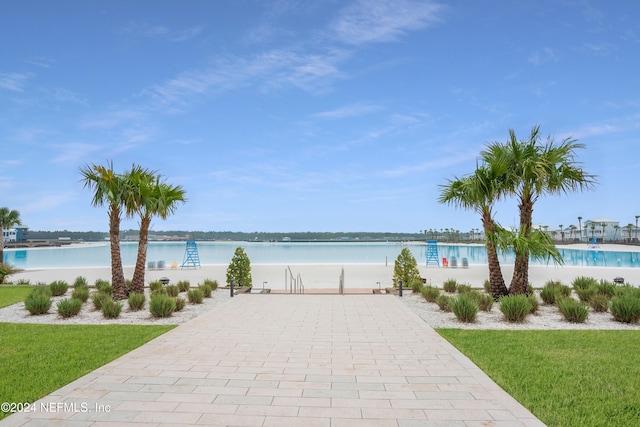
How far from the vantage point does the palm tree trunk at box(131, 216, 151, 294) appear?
13609mm

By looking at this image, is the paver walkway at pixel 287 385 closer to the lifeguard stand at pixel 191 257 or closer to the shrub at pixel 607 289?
the shrub at pixel 607 289

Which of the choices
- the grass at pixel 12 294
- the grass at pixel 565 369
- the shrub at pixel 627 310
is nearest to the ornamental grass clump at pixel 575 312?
the shrub at pixel 627 310

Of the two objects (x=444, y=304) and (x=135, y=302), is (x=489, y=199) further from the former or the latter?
(x=135, y=302)

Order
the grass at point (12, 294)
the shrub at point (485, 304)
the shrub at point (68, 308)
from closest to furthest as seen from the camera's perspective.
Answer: the shrub at point (68, 308) < the shrub at point (485, 304) < the grass at point (12, 294)

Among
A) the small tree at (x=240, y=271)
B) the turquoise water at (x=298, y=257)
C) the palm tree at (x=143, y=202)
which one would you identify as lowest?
the turquoise water at (x=298, y=257)

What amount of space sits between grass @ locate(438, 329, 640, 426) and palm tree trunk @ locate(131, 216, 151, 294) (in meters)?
10.3

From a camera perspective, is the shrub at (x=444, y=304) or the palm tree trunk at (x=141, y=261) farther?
the palm tree trunk at (x=141, y=261)

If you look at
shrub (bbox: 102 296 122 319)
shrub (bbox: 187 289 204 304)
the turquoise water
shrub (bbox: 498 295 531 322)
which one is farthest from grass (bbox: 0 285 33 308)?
the turquoise water

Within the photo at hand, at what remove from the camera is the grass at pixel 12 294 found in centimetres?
1299

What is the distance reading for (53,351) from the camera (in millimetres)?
6746

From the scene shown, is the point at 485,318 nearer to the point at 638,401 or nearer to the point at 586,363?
the point at 586,363

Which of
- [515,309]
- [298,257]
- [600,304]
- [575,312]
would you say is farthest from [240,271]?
[298,257]

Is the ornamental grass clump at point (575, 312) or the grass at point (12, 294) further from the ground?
the grass at point (12, 294)

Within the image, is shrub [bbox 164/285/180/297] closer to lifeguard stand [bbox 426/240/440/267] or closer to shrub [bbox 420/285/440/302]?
shrub [bbox 420/285/440/302]
